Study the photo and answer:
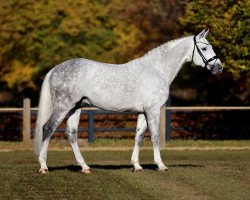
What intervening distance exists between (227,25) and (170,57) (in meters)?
12.1

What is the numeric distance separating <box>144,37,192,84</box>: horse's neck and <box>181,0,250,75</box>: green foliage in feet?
38.0

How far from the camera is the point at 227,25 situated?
2902 centimetres

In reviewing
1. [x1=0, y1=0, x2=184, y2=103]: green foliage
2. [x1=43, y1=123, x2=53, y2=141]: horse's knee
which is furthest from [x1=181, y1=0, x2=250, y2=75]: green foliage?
[x1=43, y1=123, x2=53, y2=141]: horse's knee

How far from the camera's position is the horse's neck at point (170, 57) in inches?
674

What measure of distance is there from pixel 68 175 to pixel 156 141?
1.89 meters

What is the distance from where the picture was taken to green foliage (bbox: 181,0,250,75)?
94.6 feet

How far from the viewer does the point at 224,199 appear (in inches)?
523

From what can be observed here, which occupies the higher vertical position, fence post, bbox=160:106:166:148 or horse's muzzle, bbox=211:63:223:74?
horse's muzzle, bbox=211:63:223:74

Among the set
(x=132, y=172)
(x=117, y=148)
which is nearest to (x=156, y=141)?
(x=132, y=172)

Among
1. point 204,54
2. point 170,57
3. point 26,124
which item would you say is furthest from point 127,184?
point 26,124

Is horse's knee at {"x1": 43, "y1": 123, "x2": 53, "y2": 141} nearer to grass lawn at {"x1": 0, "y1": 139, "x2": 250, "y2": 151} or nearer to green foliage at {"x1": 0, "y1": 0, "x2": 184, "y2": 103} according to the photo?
grass lawn at {"x1": 0, "y1": 139, "x2": 250, "y2": 151}

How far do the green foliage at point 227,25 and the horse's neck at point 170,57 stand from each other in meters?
11.6

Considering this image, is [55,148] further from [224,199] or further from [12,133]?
[224,199]

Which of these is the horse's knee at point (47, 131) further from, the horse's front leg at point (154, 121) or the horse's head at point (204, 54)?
the horse's head at point (204, 54)
